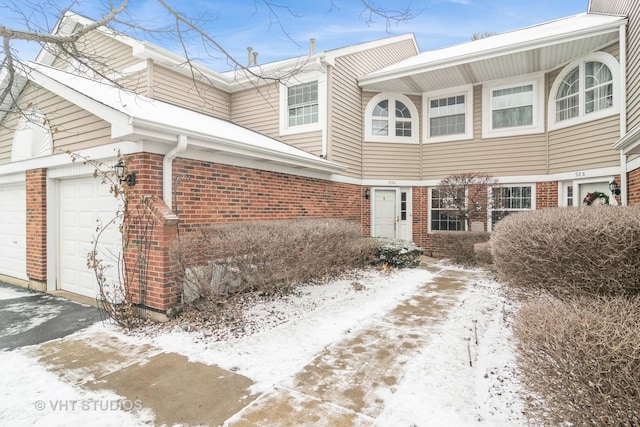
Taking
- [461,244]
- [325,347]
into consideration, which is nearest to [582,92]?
[461,244]

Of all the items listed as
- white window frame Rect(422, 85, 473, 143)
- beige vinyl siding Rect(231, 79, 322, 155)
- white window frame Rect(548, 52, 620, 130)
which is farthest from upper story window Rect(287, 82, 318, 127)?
white window frame Rect(548, 52, 620, 130)

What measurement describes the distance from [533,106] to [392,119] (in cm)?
425

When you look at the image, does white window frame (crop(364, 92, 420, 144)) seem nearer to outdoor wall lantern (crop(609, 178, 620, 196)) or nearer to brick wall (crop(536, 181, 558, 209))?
brick wall (crop(536, 181, 558, 209))

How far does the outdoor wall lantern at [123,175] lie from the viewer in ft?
16.9

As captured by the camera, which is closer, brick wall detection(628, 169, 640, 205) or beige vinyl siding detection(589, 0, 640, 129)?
brick wall detection(628, 169, 640, 205)

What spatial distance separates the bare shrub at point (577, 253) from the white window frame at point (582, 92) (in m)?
6.49

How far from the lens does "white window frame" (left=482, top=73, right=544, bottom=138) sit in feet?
33.3

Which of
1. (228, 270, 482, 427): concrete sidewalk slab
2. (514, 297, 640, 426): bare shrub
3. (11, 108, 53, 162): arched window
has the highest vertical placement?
(11, 108, 53, 162): arched window

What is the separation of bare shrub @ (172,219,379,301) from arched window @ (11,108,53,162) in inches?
160

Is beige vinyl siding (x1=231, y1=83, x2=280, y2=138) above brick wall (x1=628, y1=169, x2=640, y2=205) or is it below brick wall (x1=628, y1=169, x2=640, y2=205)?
above

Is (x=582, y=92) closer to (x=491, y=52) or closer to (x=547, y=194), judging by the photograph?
(x=491, y=52)

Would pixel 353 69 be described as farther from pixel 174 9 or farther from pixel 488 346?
pixel 488 346

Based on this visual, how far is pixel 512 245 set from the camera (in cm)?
412

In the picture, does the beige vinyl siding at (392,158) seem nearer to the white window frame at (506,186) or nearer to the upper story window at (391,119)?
the upper story window at (391,119)
